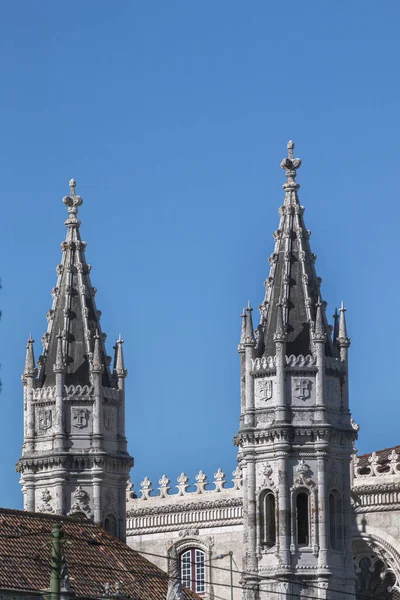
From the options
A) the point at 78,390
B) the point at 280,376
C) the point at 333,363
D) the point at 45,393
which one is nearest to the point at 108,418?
the point at 78,390

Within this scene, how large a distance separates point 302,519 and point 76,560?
295 inches

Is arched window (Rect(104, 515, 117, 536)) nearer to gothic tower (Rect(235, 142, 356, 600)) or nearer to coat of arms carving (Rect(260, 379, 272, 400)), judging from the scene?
gothic tower (Rect(235, 142, 356, 600))

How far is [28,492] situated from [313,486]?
32.5ft

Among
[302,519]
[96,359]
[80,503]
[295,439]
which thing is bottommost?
[302,519]

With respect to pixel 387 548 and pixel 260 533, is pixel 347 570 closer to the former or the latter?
pixel 260 533

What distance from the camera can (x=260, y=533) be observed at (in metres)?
74.6

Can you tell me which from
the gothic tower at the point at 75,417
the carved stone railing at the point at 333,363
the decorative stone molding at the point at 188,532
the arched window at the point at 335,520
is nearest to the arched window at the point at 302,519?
the arched window at the point at 335,520

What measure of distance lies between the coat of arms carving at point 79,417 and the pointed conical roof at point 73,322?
3.07 ft

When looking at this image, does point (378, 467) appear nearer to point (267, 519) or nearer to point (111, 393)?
point (111, 393)

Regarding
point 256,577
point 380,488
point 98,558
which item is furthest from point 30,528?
point 380,488

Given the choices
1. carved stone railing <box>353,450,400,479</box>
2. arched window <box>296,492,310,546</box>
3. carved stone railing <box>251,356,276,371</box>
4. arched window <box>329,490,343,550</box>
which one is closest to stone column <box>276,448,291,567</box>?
arched window <box>296,492,310,546</box>

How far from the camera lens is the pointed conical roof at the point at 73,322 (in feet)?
258

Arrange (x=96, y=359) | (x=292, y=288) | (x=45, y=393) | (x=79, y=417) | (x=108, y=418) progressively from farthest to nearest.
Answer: (x=108, y=418), (x=45, y=393), (x=79, y=417), (x=96, y=359), (x=292, y=288)

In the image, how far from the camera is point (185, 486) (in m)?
91.2
